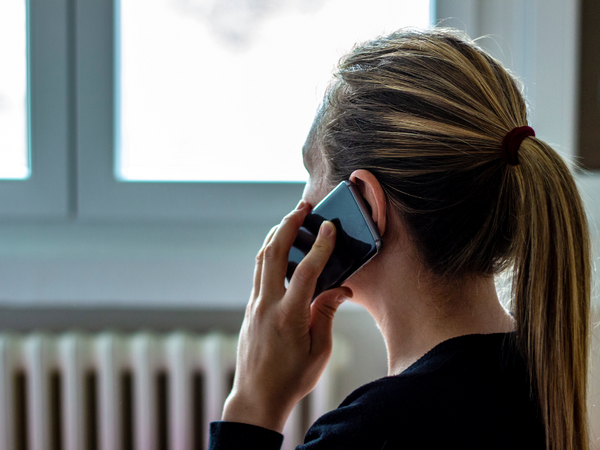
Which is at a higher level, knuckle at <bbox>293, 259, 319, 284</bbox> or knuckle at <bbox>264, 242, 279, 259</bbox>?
knuckle at <bbox>264, 242, 279, 259</bbox>

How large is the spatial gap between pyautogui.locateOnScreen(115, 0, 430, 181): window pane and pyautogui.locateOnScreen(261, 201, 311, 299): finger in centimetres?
76

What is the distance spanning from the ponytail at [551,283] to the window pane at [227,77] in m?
0.94

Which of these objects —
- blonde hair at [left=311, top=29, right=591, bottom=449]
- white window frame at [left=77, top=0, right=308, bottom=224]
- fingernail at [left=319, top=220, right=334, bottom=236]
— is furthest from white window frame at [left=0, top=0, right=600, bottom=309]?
blonde hair at [left=311, top=29, right=591, bottom=449]

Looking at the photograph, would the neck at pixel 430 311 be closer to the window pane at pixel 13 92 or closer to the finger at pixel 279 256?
the finger at pixel 279 256

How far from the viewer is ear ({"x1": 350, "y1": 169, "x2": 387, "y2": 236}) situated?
650 mm

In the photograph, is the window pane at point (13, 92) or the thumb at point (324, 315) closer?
the thumb at point (324, 315)

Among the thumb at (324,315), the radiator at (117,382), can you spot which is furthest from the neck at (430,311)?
the radiator at (117,382)

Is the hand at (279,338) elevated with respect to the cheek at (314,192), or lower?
lower

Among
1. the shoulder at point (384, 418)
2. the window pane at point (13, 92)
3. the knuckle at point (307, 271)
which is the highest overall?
the window pane at point (13, 92)

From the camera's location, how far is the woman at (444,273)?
55 centimetres

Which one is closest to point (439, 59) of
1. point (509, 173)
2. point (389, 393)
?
point (509, 173)

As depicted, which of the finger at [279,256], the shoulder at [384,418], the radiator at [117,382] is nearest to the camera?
the shoulder at [384,418]

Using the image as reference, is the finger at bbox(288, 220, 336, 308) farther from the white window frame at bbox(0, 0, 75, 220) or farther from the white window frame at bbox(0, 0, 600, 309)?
the white window frame at bbox(0, 0, 75, 220)

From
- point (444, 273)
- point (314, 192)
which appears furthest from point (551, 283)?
point (314, 192)
